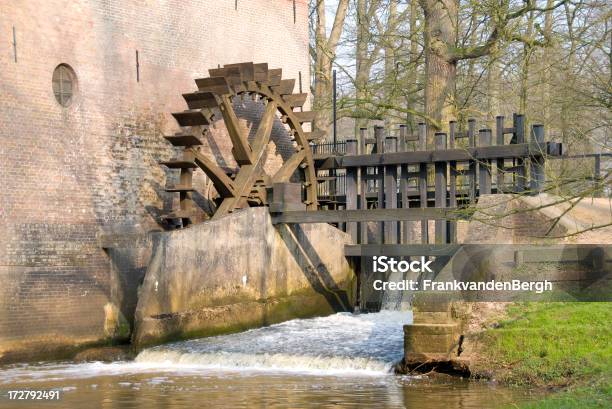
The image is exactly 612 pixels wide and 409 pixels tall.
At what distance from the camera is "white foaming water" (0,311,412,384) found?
11.7 metres

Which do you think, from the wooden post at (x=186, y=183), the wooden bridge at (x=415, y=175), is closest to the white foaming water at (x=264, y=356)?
the wooden bridge at (x=415, y=175)

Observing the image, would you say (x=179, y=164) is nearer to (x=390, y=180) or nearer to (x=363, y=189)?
(x=363, y=189)

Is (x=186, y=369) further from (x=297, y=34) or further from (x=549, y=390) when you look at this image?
(x=297, y=34)

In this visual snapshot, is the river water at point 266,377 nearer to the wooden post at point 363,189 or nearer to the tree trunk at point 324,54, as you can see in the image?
the wooden post at point 363,189

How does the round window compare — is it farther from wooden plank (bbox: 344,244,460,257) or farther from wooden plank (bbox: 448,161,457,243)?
wooden plank (bbox: 448,161,457,243)

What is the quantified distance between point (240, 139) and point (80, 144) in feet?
9.98

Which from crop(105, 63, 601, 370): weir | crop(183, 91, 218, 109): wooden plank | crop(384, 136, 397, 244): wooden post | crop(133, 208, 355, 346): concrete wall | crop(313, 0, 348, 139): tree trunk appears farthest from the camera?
crop(313, 0, 348, 139): tree trunk

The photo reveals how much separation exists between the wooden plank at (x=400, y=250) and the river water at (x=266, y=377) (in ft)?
3.68

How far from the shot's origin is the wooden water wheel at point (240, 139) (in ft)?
51.6

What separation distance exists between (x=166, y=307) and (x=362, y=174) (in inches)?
214

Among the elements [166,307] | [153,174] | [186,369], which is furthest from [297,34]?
[186,369]

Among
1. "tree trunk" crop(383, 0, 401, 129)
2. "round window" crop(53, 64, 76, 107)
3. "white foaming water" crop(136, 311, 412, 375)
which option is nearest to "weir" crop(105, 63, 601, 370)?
"white foaming water" crop(136, 311, 412, 375)

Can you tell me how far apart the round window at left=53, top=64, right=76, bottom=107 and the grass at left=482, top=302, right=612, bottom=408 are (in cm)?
699

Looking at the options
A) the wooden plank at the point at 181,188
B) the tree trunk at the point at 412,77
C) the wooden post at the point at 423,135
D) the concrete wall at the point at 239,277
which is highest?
the tree trunk at the point at 412,77
